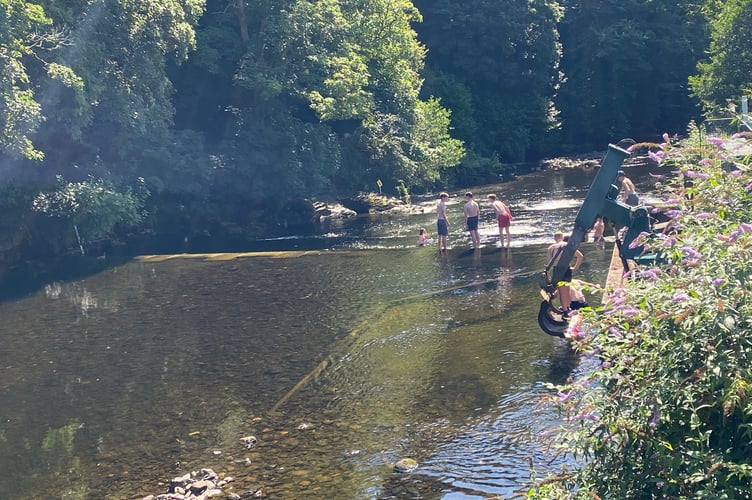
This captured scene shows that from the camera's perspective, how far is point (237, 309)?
1877 cm

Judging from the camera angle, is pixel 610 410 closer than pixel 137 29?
Yes

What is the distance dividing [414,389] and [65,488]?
16.3 feet

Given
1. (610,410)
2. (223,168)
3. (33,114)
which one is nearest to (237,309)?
(33,114)

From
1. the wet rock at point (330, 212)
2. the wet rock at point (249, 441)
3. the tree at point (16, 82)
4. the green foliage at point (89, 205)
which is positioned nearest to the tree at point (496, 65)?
the wet rock at point (330, 212)

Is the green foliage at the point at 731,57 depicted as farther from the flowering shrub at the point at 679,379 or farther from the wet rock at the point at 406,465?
the flowering shrub at the point at 679,379

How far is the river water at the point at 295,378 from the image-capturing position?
10.1 m

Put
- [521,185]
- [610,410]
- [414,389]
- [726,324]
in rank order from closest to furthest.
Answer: [726,324]
[610,410]
[414,389]
[521,185]

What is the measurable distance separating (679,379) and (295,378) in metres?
9.36

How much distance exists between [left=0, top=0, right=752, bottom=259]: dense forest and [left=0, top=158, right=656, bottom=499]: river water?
28.6 ft

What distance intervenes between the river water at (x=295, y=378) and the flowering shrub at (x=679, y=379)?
144 centimetres

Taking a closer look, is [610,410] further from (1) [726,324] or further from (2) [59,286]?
(2) [59,286]

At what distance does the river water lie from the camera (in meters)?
10.1

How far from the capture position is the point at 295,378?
1348 centimetres

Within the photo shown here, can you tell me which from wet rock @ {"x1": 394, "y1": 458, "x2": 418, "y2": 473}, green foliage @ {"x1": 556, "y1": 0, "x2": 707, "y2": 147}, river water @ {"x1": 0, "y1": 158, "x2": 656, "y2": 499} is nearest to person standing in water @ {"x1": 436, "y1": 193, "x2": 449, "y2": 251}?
river water @ {"x1": 0, "y1": 158, "x2": 656, "y2": 499}
